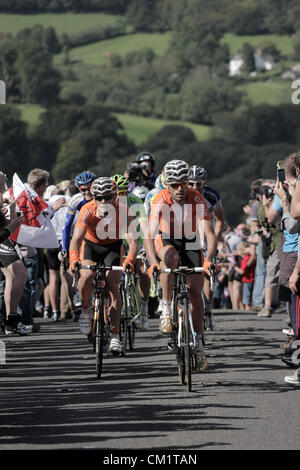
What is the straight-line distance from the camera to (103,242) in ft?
37.3

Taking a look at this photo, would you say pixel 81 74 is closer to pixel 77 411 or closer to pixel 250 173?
pixel 250 173

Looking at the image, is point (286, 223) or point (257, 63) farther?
point (257, 63)

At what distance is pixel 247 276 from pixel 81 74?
580 feet

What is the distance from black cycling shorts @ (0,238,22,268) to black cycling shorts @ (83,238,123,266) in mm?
1930

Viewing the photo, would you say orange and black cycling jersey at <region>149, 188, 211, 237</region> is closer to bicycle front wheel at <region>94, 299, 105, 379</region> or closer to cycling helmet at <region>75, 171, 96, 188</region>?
bicycle front wheel at <region>94, 299, 105, 379</region>

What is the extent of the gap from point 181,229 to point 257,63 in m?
180

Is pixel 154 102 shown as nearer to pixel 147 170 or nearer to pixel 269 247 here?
pixel 269 247

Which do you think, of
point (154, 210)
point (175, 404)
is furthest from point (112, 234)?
point (175, 404)

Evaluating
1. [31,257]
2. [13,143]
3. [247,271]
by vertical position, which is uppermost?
[13,143]

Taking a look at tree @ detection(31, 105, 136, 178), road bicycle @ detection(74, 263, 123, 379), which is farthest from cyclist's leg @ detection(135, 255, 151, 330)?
tree @ detection(31, 105, 136, 178)

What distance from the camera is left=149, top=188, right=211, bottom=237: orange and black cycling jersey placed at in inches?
400

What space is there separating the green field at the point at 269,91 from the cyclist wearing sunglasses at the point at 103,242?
484ft

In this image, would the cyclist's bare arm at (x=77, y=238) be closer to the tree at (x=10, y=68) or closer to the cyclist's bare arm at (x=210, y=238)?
the cyclist's bare arm at (x=210, y=238)

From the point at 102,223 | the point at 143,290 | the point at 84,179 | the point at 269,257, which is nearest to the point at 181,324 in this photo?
the point at 102,223
